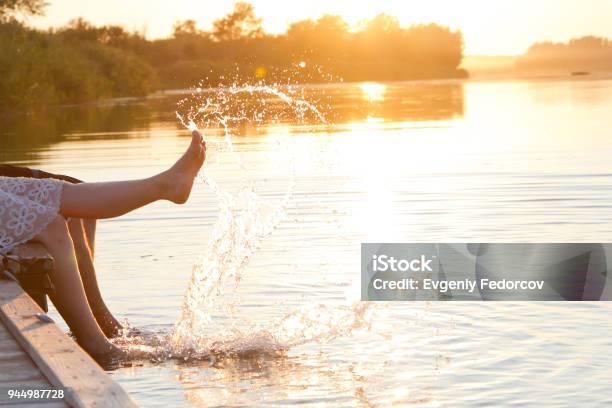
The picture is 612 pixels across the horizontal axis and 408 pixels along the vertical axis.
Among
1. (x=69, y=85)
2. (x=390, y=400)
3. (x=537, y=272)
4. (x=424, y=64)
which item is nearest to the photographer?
(x=390, y=400)

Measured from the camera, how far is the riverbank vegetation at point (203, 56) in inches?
1988

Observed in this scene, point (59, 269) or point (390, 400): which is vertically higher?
point (59, 269)

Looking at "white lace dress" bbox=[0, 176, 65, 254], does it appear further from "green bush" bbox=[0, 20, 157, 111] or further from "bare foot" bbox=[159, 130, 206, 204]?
"green bush" bbox=[0, 20, 157, 111]

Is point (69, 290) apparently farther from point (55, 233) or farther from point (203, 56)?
point (203, 56)

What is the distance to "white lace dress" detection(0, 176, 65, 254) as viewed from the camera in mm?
6148

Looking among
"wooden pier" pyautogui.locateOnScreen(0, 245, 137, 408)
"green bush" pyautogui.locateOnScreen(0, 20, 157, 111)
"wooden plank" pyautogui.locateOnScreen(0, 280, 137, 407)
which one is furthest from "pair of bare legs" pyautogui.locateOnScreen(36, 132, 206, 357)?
"green bush" pyautogui.locateOnScreen(0, 20, 157, 111)

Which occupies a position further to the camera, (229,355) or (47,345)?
(229,355)

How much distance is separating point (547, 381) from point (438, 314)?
5.22 feet

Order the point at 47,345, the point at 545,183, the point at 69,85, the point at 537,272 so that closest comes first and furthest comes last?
the point at 47,345 < the point at 537,272 < the point at 545,183 < the point at 69,85

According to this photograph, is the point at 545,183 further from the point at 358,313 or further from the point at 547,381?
the point at 547,381

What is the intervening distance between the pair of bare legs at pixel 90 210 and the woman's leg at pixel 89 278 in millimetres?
275

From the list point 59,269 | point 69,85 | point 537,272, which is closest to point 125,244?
point 537,272

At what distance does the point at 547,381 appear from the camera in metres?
5.93

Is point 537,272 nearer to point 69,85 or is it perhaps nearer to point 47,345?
point 47,345
